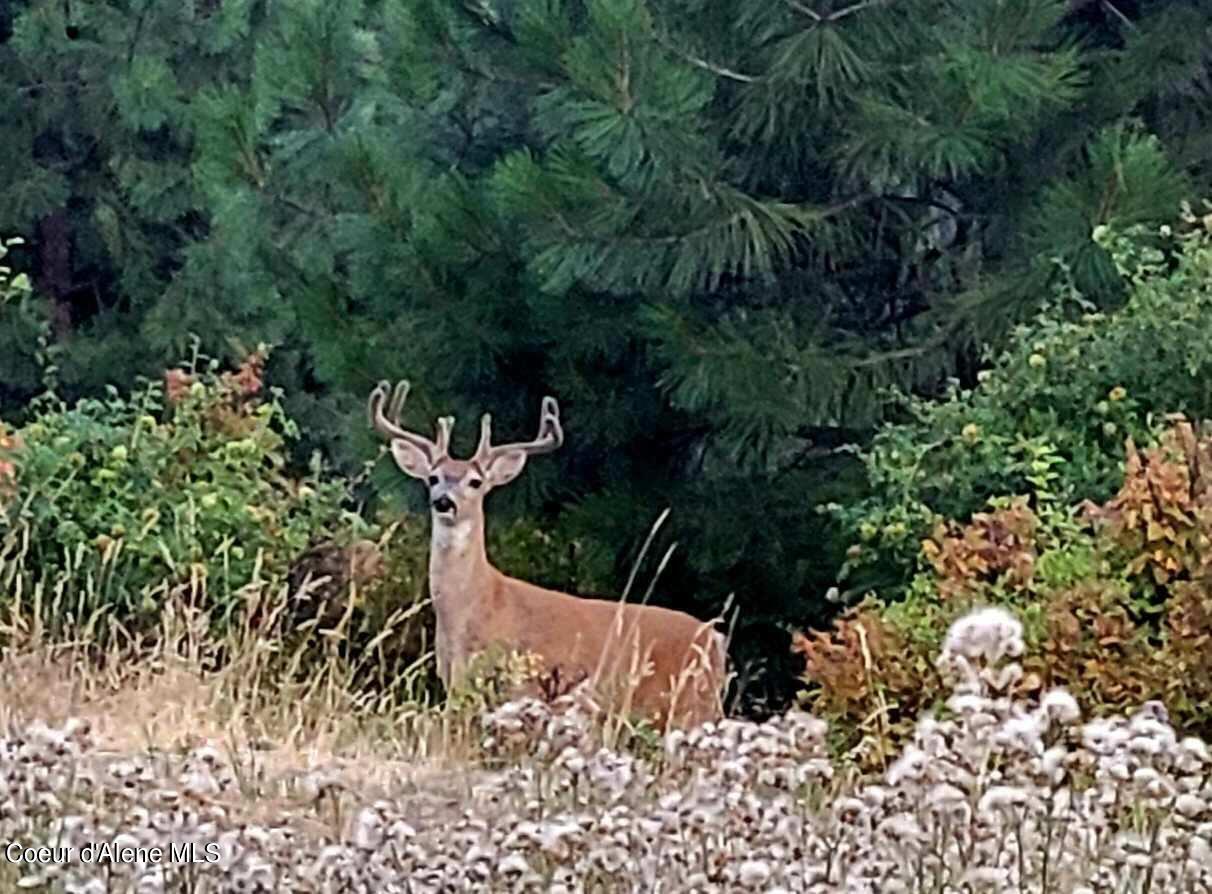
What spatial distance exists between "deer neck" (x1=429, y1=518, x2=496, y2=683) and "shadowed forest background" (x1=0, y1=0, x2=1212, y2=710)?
719 mm

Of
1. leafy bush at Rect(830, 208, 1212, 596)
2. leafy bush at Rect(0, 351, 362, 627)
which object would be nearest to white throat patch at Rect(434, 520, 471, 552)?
→ leafy bush at Rect(0, 351, 362, 627)

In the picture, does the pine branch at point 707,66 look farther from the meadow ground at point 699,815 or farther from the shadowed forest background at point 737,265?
the meadow ground at point 699,815

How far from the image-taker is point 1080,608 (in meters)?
6.77

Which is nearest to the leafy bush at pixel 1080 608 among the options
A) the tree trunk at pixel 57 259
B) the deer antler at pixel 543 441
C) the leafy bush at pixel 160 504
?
the deer antler at pixel 543 441

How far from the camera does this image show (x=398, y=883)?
13.4ft

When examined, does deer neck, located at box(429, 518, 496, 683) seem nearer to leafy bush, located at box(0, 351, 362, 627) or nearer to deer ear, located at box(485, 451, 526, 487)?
deer ear, located at box(485, 451, 526, 487)

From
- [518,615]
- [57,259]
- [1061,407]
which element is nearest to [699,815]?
[1061,407]

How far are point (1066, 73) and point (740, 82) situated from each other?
1.05 m

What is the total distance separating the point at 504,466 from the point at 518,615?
0.50 meters

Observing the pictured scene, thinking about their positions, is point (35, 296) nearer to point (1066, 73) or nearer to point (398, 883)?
Result: point (1066, 73)

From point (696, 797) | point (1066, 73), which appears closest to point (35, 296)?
point (1066, 73)

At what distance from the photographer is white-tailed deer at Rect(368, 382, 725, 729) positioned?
816 cm

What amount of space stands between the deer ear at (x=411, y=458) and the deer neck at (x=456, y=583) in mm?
184

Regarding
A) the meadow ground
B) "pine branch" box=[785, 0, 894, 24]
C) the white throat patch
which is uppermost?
"pine branch" box=[785, 0, 894, 24]
